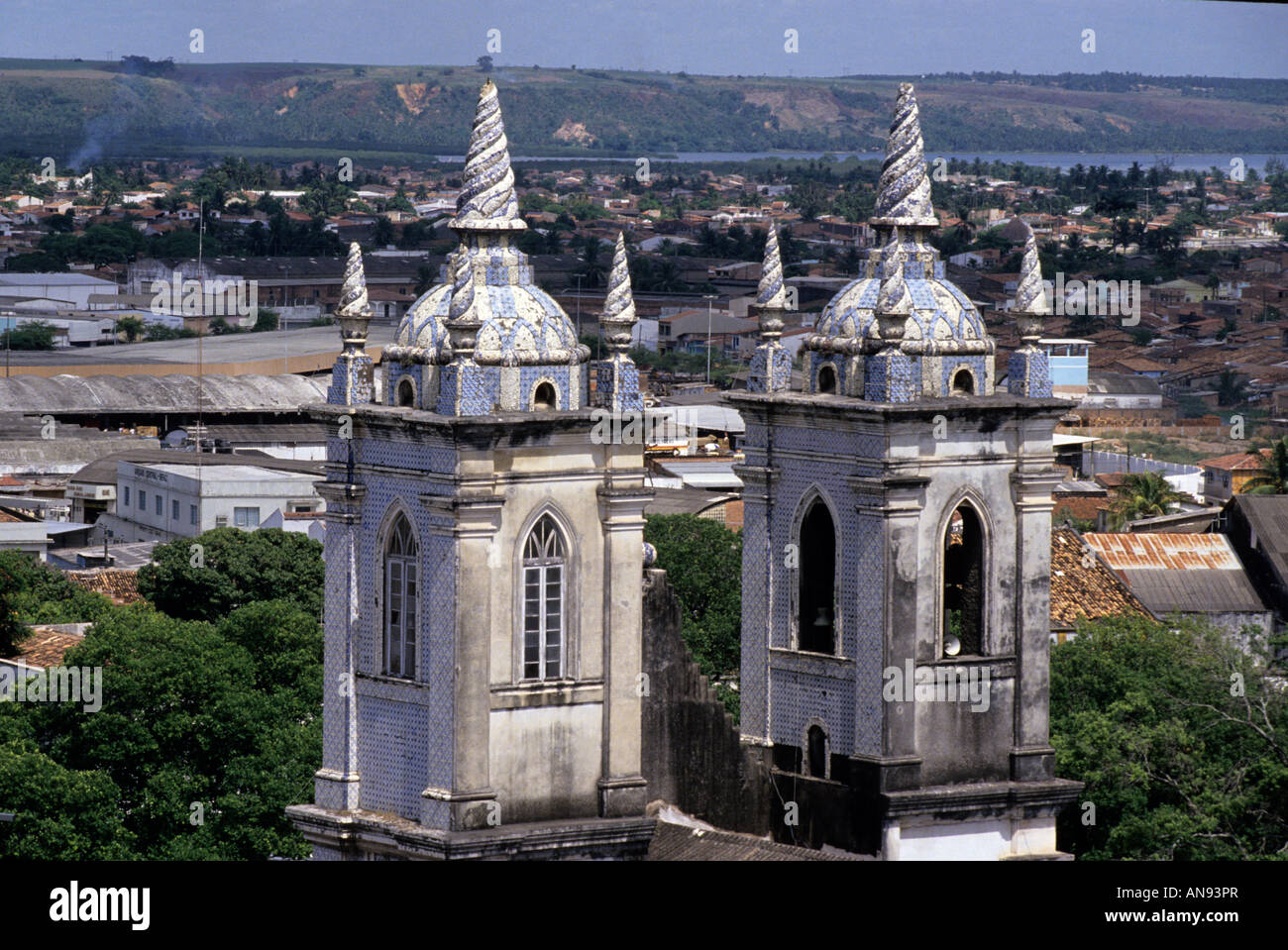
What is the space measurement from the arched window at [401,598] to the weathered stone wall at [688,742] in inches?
89.1

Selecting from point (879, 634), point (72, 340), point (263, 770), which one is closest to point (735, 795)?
point (879, 634)

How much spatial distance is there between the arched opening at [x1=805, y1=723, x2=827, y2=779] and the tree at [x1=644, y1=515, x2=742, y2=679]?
51.7 feet

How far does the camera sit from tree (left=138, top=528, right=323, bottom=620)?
62.4 m

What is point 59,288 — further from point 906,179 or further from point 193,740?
point 906,179

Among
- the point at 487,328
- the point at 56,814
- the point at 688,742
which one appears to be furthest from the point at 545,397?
the point at 56,814

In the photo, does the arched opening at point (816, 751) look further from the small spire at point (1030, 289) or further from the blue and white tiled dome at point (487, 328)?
the small spire at point (1030, 289)

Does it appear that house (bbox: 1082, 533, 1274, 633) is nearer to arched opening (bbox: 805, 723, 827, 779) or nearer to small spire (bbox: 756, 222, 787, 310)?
small spire (bbox: 756, 222, 787, 310)

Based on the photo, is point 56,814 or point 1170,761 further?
point 56,814

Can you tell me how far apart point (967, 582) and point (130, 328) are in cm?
12552

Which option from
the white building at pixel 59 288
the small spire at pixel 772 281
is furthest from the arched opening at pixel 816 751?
the white building at pixel 59 288

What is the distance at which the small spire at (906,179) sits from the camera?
31516mm

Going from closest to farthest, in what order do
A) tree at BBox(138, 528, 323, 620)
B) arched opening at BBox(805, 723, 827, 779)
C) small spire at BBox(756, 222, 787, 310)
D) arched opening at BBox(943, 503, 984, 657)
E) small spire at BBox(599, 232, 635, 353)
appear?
1. small spire at BBox(599, 232, 635, 353)
2. arched opening at BBox(943, 503, 984, 657)
3. arched opening at BBox(805, 723, 827, 779)
4. small spire at BBox(756, 222, 787, 310)
5. tree at BBox(138, 528, 323, 620)

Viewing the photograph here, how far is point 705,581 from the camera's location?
52344 millimetres

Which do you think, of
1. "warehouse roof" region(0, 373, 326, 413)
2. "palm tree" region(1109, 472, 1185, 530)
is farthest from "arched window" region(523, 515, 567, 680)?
"warehouse roof" region(0, 373, 326, 413)
